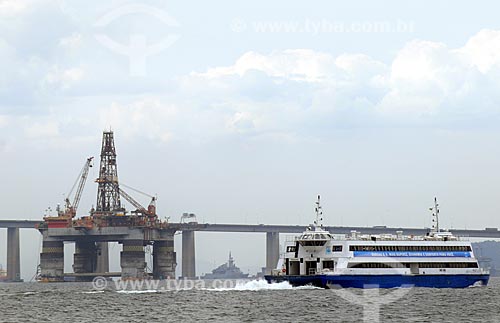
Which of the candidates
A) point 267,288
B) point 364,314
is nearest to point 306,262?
point 267,288

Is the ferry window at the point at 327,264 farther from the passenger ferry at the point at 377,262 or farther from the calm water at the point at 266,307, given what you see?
the calm water at the point at 266,307

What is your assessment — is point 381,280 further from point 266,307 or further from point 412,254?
point 266,307

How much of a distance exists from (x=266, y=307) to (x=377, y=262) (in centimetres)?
2872

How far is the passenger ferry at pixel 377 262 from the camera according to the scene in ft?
379

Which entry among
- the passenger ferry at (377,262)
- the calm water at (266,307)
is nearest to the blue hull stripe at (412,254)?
the passenger ferry at (377,262)

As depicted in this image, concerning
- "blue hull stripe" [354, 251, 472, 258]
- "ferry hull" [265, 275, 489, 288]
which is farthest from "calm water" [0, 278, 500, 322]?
"blue hull stripe" [354, 251, 472, 258]

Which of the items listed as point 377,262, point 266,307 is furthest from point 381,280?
point 266,307

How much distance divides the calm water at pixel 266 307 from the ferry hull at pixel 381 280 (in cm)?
131

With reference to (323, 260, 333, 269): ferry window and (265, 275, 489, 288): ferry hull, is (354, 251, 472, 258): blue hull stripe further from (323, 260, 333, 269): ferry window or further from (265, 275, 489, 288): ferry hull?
(323, 260, 333, 269): ferry window

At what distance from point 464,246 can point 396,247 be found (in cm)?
1045

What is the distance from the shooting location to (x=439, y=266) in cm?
12156

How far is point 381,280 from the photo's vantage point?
115625 millimetres

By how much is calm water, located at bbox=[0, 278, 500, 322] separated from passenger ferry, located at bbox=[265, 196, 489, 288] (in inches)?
94.7

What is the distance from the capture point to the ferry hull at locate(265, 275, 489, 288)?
114188 millimetres
